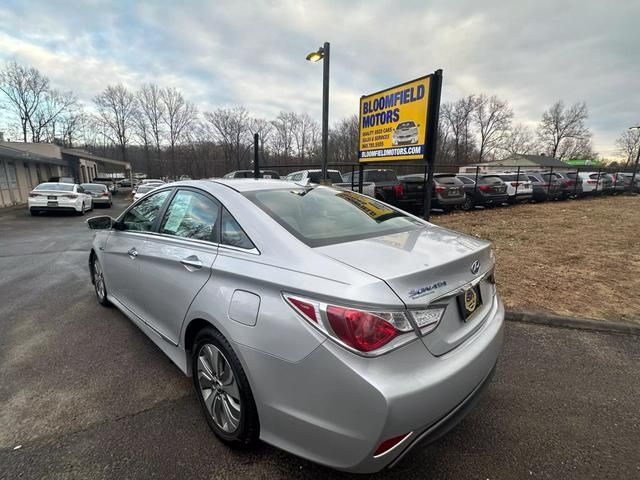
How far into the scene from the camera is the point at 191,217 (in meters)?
2.56

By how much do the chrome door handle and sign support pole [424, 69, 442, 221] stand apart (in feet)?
14.0

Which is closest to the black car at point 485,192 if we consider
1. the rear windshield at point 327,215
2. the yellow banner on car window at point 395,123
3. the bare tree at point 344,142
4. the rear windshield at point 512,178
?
the rear windshield at point 512,178

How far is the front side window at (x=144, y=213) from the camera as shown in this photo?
3.04 meters

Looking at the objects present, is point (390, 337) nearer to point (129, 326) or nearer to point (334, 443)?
point (334, 443)

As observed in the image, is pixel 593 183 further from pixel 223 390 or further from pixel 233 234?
pixel 223 390

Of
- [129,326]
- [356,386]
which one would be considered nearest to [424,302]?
[356,386]

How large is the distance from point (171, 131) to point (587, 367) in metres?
66.7

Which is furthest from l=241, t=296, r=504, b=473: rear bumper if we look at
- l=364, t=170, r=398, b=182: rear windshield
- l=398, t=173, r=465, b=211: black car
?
l=364, t=170, r=398, b=182: rear windshield

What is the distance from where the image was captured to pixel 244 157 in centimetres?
5288

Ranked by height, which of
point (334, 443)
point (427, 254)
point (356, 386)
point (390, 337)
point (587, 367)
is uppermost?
point (427, 254)

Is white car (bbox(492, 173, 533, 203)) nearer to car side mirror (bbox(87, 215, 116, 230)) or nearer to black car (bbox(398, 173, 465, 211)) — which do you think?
black car (bbox(398, 173, 465, 211))

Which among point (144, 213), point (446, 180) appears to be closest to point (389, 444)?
point (144, 213)

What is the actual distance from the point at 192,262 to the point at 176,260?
25 centimetres

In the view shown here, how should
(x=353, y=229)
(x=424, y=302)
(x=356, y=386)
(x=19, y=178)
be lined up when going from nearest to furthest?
(x=356, y=386)
(x=424, y=302)
(x=353, y=229)
(x=19, y=178)
